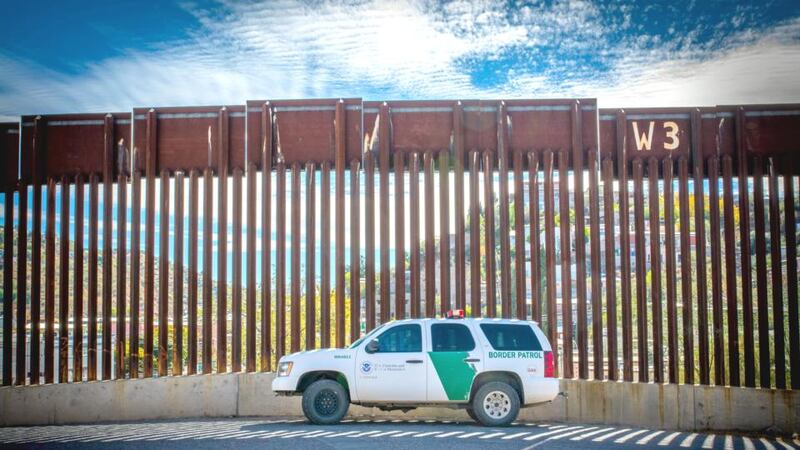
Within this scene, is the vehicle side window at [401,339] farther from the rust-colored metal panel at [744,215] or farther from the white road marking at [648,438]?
the rust-colored metal panel at [744,215]

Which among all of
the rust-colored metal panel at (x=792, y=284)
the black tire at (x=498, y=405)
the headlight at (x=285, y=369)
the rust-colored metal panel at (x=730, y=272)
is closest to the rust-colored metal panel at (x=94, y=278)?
the headlight at (x=285, y=369)

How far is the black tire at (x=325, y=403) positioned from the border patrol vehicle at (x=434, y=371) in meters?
0.02

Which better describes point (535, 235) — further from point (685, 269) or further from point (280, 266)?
point (280, 266)

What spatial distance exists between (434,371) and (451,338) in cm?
61

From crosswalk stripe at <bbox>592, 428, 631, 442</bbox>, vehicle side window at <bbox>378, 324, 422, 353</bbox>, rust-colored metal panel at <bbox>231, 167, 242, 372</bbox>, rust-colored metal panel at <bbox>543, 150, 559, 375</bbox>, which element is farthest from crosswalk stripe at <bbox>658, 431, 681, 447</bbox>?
rust-colored metal panel at <bbox>231, 167, 242, 372</bbox>

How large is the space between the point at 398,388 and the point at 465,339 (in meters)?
1.33

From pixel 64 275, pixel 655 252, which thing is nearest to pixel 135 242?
pixel 64 275

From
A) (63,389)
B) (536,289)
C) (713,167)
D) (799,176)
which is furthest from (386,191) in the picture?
(799,176)

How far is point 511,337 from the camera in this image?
10.7 metres

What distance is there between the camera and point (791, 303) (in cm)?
1251

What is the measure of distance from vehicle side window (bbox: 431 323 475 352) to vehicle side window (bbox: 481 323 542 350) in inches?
12.0

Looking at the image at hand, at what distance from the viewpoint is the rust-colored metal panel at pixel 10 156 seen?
13891 millimetres

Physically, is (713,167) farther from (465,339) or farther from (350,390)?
(350,390)

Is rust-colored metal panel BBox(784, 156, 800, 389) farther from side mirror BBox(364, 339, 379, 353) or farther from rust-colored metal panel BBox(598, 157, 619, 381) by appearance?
side mirror BBox(364, 339, 379, 353)
